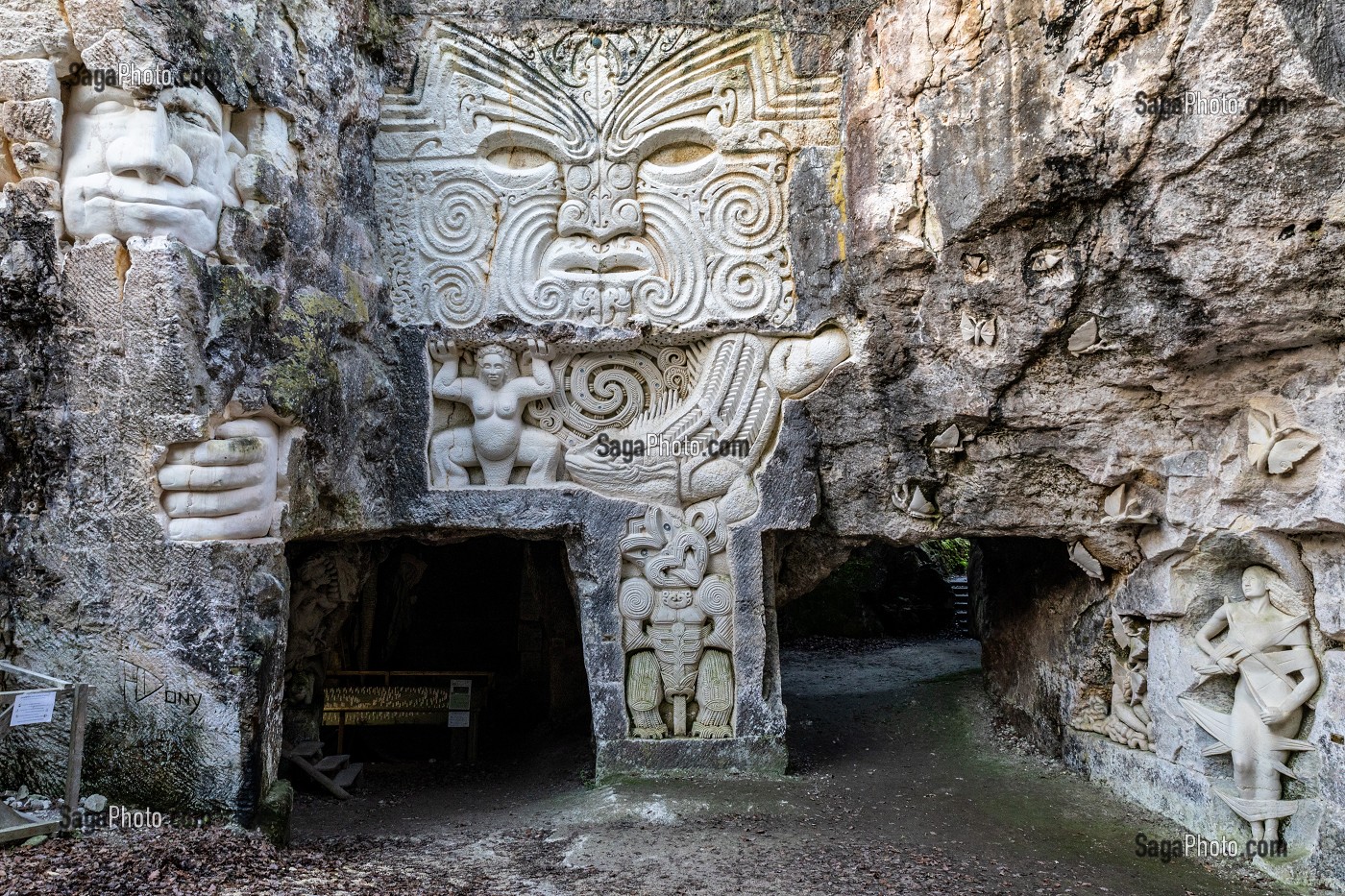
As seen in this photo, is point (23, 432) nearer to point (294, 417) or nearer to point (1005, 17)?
point (294, 417)

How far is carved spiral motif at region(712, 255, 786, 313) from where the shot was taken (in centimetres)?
538

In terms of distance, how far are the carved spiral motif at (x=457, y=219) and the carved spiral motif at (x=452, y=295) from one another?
0.09 metres

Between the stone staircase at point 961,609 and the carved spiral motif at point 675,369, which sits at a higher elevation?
the carved spiral motif at point 675,369

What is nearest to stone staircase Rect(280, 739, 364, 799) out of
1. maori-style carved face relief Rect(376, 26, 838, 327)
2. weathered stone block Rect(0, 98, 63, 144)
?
maori-style carved face relief Rect(376, 26, 838, 327)

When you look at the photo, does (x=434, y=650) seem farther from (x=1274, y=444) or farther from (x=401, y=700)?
(x=1274, y=444)

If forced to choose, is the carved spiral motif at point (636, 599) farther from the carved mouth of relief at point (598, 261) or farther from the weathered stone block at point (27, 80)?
the weathered stone block at point (27, 80)

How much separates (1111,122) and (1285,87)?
624 millimetres

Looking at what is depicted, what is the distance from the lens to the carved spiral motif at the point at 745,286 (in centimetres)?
538

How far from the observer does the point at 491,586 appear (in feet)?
30.0

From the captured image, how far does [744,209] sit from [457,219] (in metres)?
1.52

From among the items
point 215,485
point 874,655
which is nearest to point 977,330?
point 215,485

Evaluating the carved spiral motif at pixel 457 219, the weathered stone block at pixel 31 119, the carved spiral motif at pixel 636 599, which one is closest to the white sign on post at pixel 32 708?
the weathered stone block at pixel 31 119

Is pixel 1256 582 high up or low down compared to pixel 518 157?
down

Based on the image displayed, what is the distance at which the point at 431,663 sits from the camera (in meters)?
8.90
